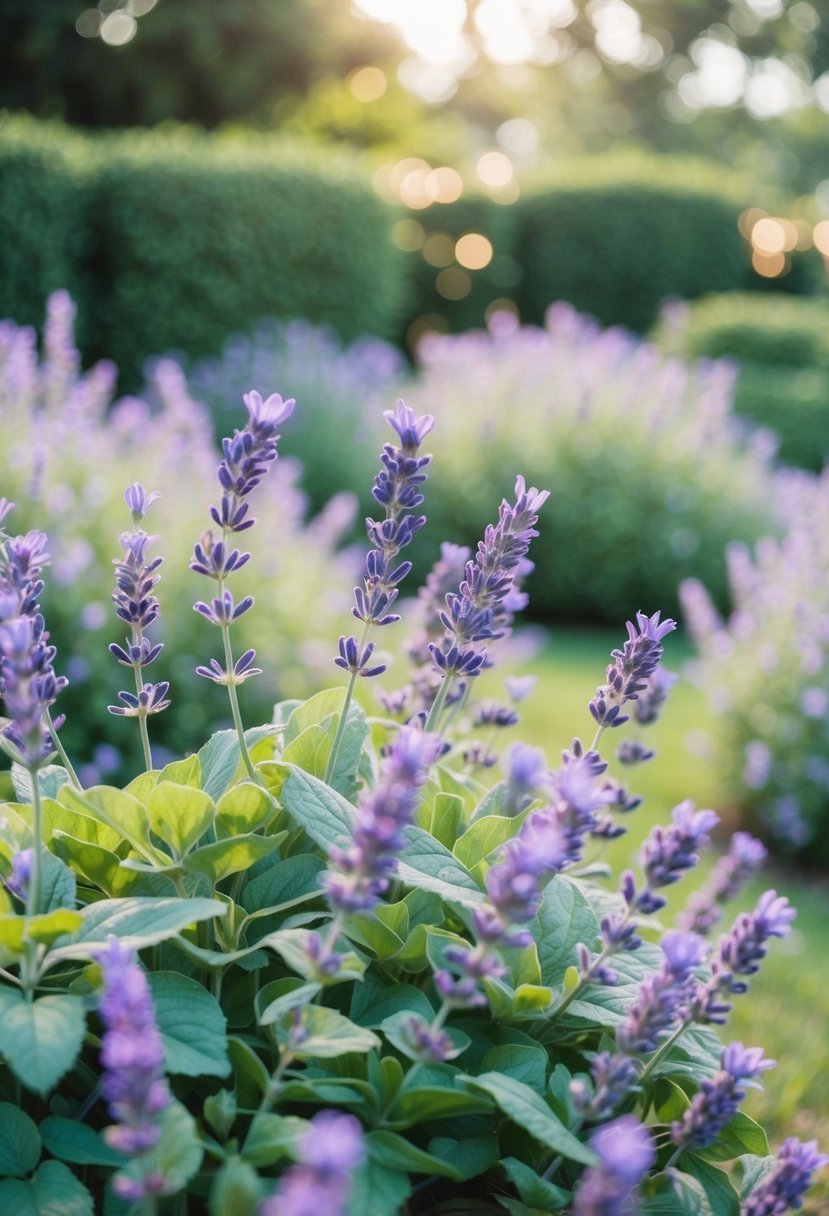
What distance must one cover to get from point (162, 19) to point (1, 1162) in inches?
667

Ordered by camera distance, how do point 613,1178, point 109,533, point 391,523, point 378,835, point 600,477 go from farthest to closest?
1. point 600,477
2. point 109,533
3. point 391,523
4. point 378,835
5. point 613,1178

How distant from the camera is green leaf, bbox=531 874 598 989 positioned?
1.45m

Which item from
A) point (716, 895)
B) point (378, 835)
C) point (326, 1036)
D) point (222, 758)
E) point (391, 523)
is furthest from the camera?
point (716, 895)

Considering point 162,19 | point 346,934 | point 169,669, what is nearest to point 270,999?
point 346,934

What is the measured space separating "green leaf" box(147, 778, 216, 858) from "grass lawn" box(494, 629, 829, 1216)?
941 millimetres

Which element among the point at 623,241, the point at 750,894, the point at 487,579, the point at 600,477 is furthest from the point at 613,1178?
the point at 623,241

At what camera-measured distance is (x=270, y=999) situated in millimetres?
1298

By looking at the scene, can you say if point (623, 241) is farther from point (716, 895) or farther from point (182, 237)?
point (716, 895)

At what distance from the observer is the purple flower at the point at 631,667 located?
1363 mm

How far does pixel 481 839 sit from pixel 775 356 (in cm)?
1226

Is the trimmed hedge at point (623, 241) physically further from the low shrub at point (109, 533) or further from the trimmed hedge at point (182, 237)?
the low shrub at point (109, 533)

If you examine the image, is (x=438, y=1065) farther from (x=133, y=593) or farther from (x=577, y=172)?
(x=577, y=172)

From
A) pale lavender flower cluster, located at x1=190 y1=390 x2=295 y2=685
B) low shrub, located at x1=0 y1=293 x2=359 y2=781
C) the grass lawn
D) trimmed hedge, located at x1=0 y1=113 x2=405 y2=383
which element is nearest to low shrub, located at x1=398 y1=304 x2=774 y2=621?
the grass lawn

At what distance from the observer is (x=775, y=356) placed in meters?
12.7
